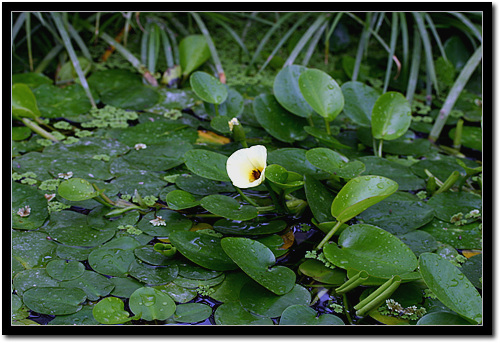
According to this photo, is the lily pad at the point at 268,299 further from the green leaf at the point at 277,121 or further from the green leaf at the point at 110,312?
the green leaf at the point at 277,121

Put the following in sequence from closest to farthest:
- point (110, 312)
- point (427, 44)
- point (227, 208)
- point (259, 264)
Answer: point (110, 312), point (259, 264), point (227, 208), point (427, 44)

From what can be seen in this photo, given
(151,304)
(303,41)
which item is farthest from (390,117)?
(151,304)

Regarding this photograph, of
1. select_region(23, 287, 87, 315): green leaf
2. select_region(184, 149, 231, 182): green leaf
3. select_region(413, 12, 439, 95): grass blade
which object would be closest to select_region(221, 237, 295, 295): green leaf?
select_region(184, 149, 231, 182): green leaf

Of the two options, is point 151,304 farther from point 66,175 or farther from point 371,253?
point 66,175

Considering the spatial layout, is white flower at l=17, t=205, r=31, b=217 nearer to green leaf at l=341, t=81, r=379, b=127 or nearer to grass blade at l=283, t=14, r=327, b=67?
green leaf at l=341, t=81, r=379, b=127

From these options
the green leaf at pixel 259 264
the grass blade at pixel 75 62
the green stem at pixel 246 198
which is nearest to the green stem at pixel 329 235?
the green leaf at pixel 259 264

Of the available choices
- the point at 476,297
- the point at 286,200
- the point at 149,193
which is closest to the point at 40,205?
the point at 149,193

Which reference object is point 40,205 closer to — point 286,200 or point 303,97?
point 286,200
